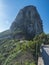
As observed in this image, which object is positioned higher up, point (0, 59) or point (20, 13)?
point (20, 13)

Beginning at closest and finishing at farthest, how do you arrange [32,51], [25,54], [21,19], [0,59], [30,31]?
[25,54], [32,51], [0,59], [30,31], [21,19]

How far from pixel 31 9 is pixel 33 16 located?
572 centimetres

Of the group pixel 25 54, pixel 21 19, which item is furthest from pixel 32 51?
pixel 21 19

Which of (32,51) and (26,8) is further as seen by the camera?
(26,8)

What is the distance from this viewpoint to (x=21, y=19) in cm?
8712

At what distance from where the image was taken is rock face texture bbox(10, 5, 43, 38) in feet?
264

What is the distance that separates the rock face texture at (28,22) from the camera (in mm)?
80588

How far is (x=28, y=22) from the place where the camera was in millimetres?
83625

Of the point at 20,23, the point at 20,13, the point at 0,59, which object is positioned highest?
the point at 20,13

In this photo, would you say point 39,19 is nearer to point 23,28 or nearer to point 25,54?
point 23,28

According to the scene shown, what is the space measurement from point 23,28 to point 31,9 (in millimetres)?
15076

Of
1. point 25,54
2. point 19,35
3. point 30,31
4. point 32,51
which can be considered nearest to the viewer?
point 25,54

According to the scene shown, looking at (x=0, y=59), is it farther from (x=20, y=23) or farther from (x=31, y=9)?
(x=31, y=9)

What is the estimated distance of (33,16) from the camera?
8719cm
